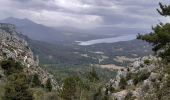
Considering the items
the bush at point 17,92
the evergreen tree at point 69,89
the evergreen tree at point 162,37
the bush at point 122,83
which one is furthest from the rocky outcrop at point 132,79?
the evergreen tree at point 162,37

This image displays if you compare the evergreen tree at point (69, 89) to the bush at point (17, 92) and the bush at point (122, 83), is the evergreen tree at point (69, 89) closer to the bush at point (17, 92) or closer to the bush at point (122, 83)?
the bush at point (122, 83)

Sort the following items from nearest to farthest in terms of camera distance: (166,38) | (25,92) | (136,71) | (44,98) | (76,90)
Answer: (166,38), (25,92), (44,98), (136,71), (76,90)

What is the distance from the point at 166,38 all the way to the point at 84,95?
54.7 meters

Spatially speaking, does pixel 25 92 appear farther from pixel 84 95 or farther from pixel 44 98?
pixel 84 95

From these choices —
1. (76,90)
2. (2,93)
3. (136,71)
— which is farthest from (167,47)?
(76,90)

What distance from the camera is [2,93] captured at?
71000 millimetres

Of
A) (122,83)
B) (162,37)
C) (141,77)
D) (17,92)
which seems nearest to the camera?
(162,37)

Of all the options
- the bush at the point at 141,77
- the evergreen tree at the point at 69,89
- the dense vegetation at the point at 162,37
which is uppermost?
the dense vegetation at the point at 162,37

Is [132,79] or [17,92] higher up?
[17,92]

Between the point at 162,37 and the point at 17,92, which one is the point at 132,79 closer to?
the point at 17,92

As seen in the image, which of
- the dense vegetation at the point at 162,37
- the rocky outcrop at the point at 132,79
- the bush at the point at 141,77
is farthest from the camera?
the bush at the point at 141,77

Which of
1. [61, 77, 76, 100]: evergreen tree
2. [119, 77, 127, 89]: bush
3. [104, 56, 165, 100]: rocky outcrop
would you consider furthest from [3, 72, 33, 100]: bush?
[61, 77, 76, 100]: evergreen tree

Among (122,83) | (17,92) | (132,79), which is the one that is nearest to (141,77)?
(132,79)

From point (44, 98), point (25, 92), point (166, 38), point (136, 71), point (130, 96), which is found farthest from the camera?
point (136, 71)
